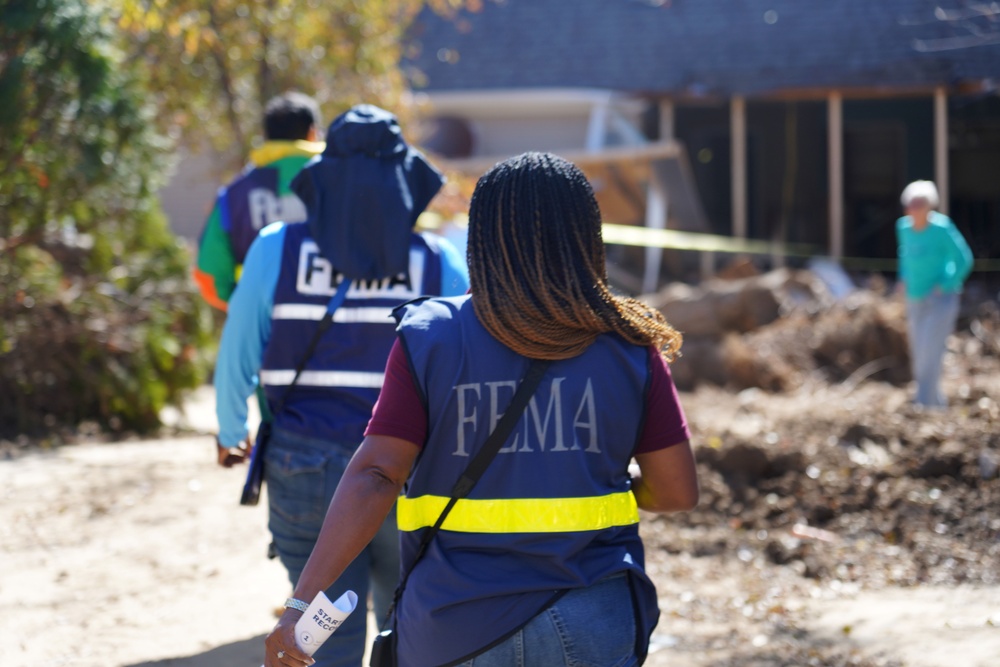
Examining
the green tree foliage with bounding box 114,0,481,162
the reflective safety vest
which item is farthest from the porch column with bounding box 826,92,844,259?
the reflective safety vest

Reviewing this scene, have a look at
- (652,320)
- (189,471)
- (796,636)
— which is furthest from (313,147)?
(189,471)

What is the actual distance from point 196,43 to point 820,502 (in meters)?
5.83

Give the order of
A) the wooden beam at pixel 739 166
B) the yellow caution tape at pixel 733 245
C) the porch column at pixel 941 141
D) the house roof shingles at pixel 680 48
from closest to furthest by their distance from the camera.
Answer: the yellow caution tape at pixel 733 245 < the porch column at pixel 941 141 < the house roof shingles at pixel 680 48 < the wooden beam at pixel 739 166

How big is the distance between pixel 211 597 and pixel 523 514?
3.41 metres

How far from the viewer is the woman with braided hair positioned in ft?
6.97

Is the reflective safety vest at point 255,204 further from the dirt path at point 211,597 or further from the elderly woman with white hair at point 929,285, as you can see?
the elderly woman with white hair at point 929,285

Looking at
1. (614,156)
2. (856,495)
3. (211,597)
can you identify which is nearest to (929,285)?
(856,495)

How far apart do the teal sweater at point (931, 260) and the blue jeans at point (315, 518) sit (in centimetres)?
695

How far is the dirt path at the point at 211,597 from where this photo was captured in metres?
4.51

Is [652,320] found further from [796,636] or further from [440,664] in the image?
[796,636]

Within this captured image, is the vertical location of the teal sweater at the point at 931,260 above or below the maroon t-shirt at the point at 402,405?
below

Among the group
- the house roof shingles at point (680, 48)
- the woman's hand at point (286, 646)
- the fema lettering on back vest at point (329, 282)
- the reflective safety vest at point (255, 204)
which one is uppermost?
the house roof shingles at point (680, 48)

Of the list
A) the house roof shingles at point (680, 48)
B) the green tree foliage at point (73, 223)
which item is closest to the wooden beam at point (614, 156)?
the house roof shingles at point (680, 48)

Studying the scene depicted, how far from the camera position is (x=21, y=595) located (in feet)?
16.3
